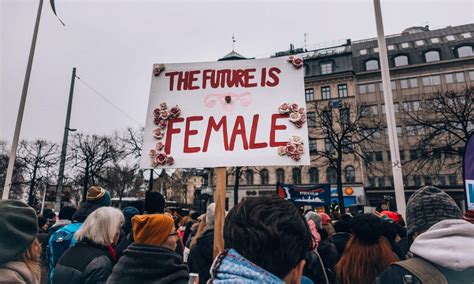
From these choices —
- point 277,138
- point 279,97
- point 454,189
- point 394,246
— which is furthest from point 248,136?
point 454,189

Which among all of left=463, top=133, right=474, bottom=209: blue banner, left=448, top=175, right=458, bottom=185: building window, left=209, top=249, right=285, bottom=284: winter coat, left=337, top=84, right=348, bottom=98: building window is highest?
left=337, top=84, right=348, bottom=98: building window

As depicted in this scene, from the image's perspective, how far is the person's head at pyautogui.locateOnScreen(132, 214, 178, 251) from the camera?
A: 221cm

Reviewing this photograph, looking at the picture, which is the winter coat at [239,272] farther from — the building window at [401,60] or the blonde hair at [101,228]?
the building window at [401,60]

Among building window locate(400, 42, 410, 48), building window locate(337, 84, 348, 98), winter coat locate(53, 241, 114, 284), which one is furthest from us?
building window locate(400, 42, 410, 48)

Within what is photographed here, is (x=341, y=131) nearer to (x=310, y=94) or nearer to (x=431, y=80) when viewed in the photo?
(x=310, y=94)

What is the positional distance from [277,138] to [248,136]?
10.8 inches

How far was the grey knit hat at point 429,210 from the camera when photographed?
6.60 feet

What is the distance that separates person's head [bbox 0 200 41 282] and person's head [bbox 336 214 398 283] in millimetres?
2378

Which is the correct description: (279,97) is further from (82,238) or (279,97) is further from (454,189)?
(454,189)

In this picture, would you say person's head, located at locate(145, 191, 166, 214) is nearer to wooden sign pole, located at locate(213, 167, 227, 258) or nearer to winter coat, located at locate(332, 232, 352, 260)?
wooden sign pole, located at locate(213, 167, 227, 258)

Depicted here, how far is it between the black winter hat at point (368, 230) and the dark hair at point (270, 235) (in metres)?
1.77

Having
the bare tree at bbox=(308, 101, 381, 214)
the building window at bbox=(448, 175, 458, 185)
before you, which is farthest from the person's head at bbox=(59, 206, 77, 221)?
the building window at bbox=(448, 175, 458, 185)

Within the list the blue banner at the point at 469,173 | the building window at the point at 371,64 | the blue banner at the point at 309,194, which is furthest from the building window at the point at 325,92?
the blue banner at the point at 469,173

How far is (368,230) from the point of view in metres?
2.80
